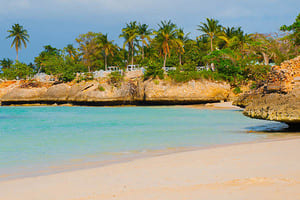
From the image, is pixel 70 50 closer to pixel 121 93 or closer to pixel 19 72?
pixel 19 72

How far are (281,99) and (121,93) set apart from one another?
2526 centimetres

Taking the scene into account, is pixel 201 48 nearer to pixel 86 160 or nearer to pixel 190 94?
pixel 190 94

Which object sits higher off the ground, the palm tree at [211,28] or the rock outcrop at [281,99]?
the palm tree at [211,28]

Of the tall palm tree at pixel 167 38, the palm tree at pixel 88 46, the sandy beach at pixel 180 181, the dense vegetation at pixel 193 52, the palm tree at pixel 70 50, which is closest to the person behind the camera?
the sandy beach at pixel 180 181

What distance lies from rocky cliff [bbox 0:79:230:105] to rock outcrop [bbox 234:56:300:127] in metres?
20.2

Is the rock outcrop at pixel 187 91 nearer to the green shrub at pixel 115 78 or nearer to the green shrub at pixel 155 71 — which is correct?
the green shrub at pixel 155 71

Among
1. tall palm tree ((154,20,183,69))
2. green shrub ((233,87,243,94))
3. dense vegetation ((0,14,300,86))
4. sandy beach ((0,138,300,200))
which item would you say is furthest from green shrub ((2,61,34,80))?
sandy beach ((0,138,300,200))

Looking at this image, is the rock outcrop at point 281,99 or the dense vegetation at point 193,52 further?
the dense vegetation at point 193,52

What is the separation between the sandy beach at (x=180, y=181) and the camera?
3.10 metres

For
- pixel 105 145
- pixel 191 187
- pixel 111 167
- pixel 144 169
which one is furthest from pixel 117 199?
pixel 105 145

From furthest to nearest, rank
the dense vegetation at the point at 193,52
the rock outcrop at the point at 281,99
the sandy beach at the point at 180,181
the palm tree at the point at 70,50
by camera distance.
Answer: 1. the palm tree at the point at 70,50
2. the dense vegetation at the point at 193,52
3. the rock outcrop at the point at 281,99
4. the sandy beach at the point at 180,181

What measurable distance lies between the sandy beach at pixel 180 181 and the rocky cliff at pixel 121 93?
26196mm

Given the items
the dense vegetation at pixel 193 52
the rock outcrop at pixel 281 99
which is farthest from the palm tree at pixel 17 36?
the rock outcrop at pixel 281 99

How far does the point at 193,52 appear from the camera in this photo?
143ft
